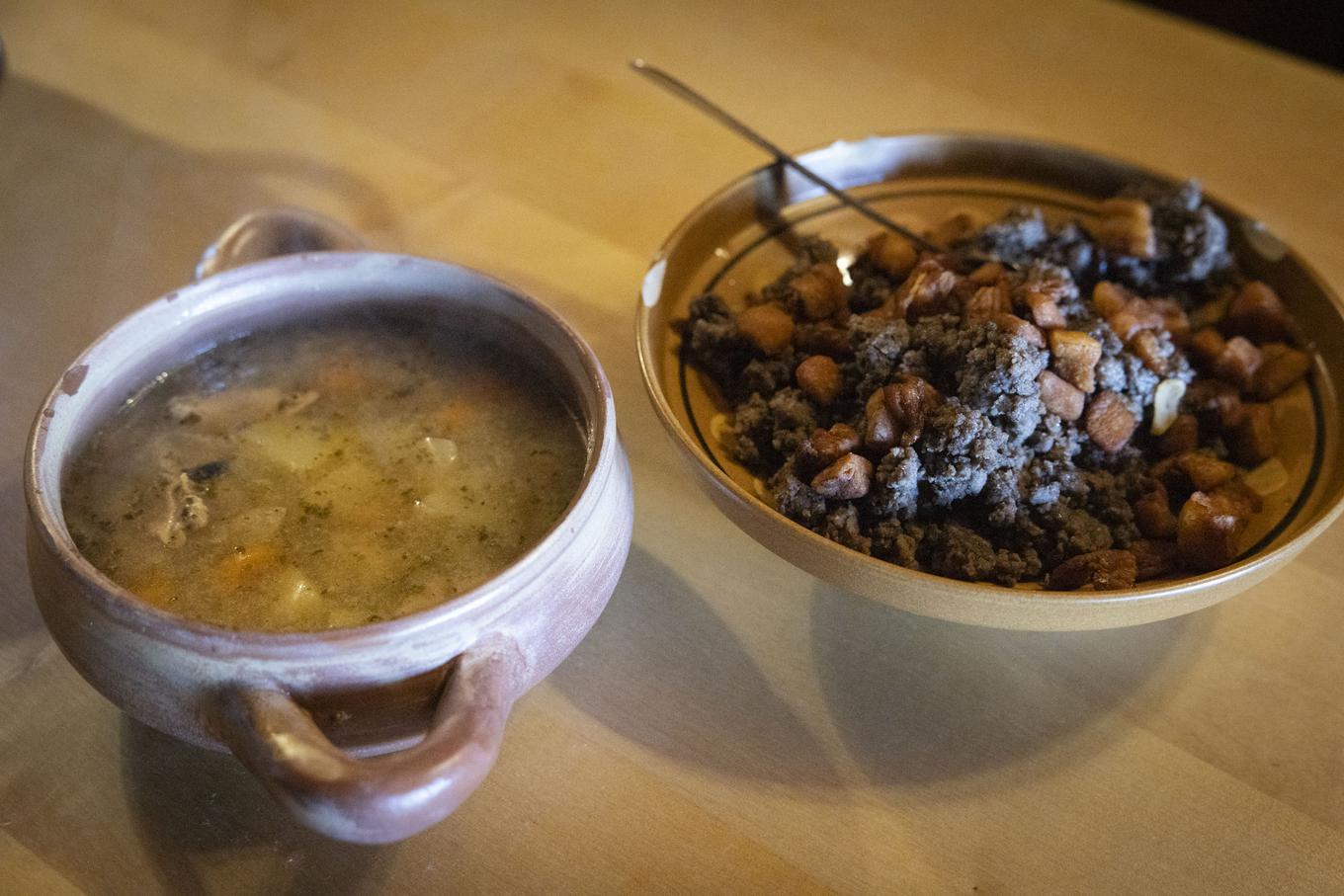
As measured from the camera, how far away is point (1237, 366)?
0.86 metres

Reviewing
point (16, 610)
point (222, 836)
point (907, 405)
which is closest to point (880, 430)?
point (907, 405)

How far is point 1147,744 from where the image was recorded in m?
0.72

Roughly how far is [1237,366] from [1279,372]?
40 millimetres

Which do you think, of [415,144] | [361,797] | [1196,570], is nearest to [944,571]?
[1196,570]

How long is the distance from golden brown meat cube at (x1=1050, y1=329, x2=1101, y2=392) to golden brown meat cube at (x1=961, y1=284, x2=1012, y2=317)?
54 millimetres

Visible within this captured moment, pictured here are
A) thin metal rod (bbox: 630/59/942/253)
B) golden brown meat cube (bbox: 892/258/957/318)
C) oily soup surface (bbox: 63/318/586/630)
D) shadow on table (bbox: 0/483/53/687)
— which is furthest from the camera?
thin metal rod (bbox: 630/59/942/253)

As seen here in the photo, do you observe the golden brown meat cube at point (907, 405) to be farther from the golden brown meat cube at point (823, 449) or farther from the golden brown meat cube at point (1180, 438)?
the golden brown meat cube at point (1180, 438)

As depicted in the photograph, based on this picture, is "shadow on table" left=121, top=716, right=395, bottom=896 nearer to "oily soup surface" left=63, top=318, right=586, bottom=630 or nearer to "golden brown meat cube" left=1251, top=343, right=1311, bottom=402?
"oily soup surface" left=63, top=318, right=586, bottom=630

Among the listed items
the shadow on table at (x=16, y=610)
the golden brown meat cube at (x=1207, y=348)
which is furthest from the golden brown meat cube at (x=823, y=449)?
the shadow on table at (x=16, y=610)

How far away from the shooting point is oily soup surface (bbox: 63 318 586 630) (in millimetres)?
623

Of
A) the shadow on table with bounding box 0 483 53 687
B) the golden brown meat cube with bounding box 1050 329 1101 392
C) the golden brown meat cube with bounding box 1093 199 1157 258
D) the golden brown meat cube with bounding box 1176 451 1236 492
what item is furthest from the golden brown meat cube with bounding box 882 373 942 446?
the shadow on table with bounding box 0 483 53 687

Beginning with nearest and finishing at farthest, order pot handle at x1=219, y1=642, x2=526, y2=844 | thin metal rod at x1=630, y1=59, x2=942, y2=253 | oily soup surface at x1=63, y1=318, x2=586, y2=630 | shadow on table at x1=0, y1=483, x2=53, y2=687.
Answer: pot handle at x1=219, y1=642, x2=526, y2=844 < oily soup surface at x1=63, y1=318, x2=586, y2=630 < shadow on table at x1=0, y1=483, x2=53, y2=687 < thin metal rod at x1=630, y1=59, x2=942, y2=253

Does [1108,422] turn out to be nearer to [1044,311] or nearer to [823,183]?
[1044,311]

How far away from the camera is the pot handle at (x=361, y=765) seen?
474 mm
